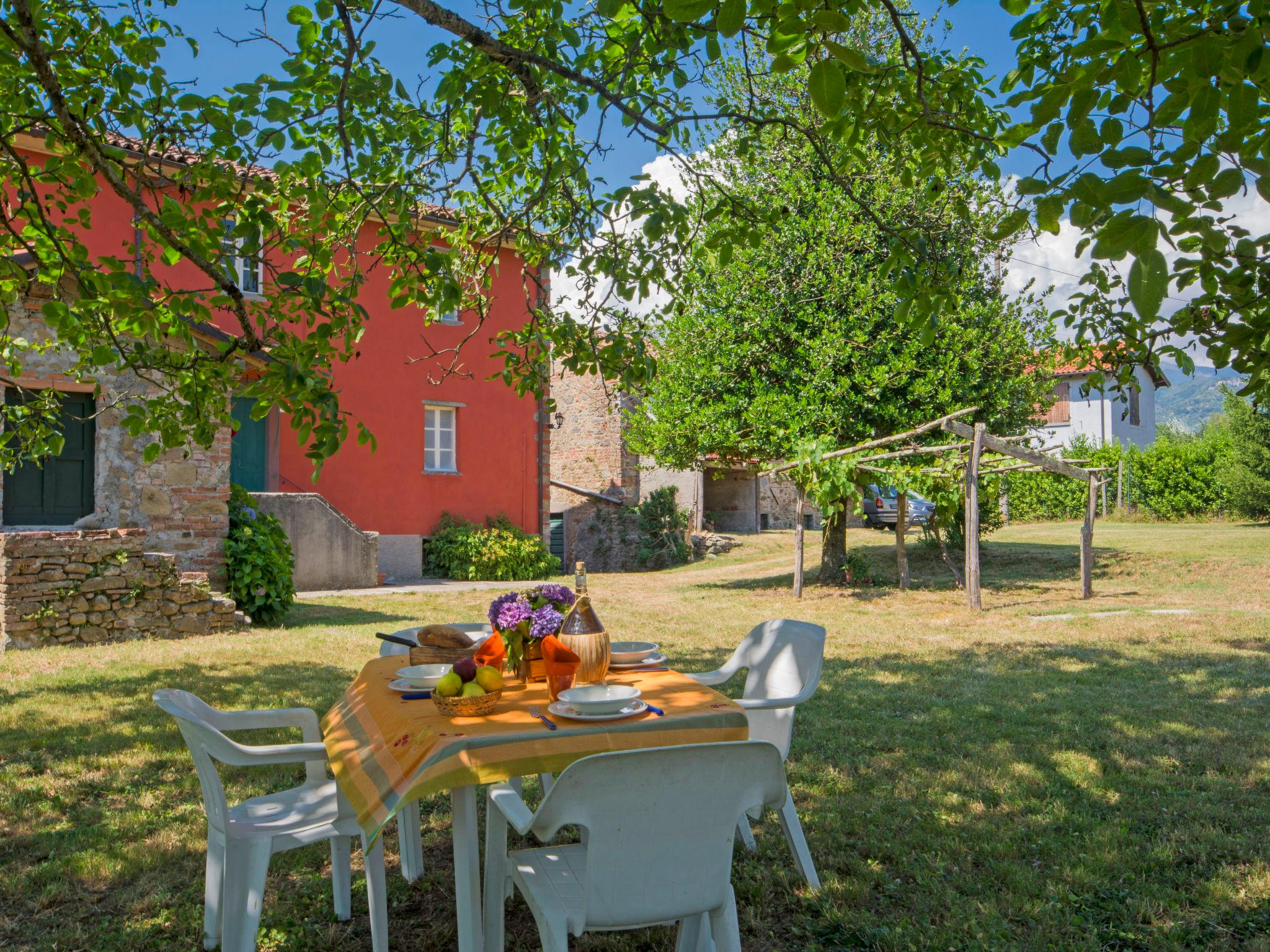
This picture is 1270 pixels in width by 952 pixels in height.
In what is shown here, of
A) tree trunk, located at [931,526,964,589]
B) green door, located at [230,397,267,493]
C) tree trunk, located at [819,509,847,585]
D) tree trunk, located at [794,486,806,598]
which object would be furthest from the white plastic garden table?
tree trunk, located at [819,509,847,585]

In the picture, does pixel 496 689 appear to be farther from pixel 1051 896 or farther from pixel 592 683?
pixel 1051 896

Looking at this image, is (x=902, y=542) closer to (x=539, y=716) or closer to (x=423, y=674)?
(x=423, y=674)

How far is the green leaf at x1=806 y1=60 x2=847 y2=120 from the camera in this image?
1747 millimetres

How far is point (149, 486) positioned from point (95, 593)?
4.22 ft

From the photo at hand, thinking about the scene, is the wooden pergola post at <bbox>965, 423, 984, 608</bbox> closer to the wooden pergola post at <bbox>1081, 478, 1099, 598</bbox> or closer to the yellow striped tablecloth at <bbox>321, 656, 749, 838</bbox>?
the wooden pergola post at <bbox>1081, 478, 1099, 598</bbox>

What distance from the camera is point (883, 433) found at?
13148 mm

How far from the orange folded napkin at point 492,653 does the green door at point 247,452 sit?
10.5 metres

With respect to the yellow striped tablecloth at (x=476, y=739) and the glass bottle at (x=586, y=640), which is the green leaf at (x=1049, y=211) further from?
the glass bottle at (x=586, y=640)

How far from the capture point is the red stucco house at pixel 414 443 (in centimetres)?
1352

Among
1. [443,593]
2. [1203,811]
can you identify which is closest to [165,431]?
[1203,811]

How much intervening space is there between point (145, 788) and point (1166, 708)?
20.1ft

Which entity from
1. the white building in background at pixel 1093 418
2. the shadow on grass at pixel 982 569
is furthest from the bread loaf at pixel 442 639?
the white building in background at pixel 1093 418

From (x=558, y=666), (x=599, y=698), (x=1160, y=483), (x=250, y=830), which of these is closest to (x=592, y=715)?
(x=599, y=698)

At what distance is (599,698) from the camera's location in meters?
2.62
